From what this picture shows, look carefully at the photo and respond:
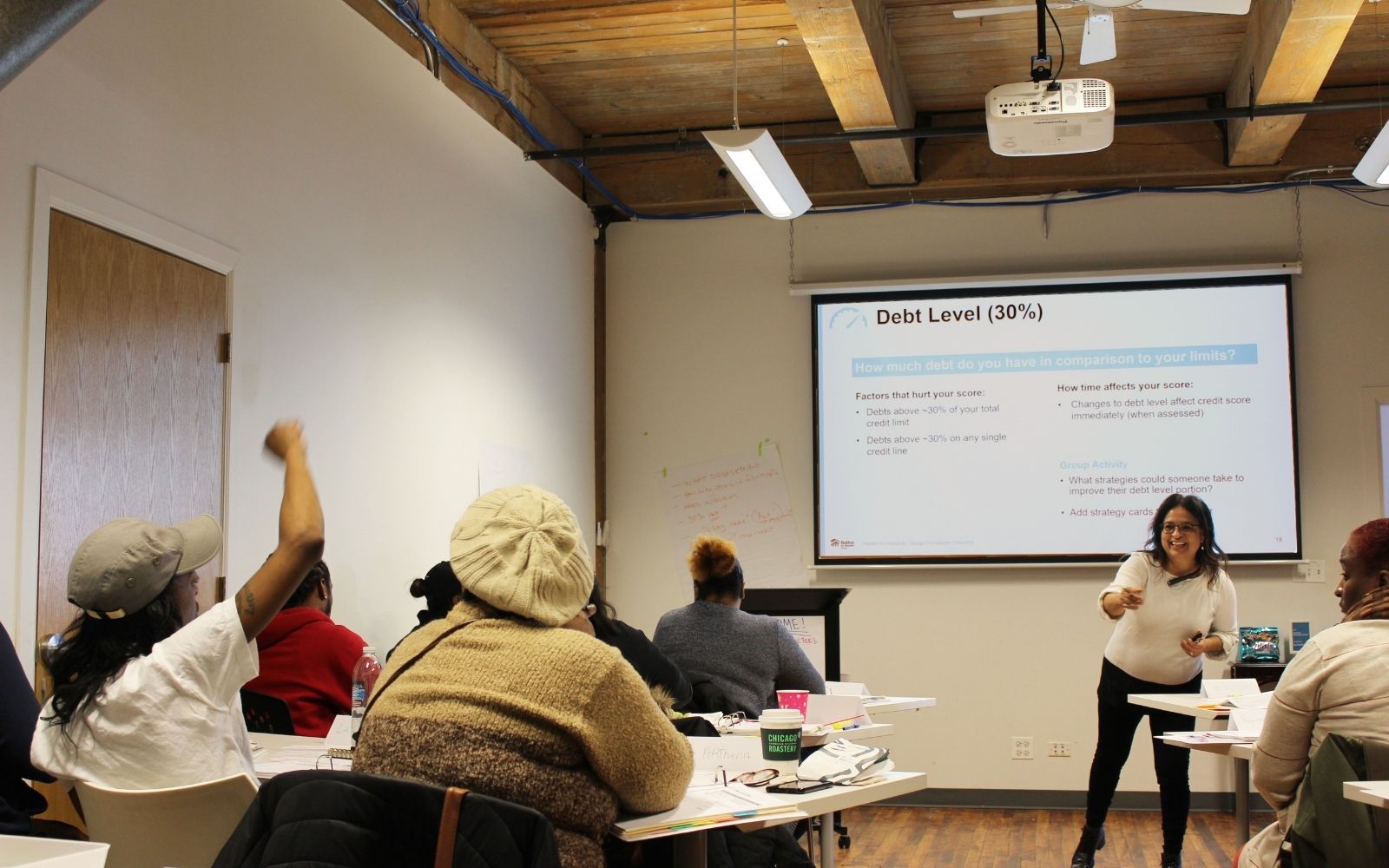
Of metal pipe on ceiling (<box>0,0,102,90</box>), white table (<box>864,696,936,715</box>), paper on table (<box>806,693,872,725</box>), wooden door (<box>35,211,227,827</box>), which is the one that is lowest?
white table (<box>864,696,936,715</box>)

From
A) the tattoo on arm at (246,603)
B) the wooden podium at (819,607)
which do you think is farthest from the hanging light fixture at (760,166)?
the tattoo on arm at (246,603)

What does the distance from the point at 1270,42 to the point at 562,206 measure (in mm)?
3240

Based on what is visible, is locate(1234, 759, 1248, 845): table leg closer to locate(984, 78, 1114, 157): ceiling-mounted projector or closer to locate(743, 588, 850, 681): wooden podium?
locate(743, 588, 850, 681): wooden podium

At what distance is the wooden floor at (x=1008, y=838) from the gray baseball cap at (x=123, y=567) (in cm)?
340

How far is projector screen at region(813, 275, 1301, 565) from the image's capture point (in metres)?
6.06

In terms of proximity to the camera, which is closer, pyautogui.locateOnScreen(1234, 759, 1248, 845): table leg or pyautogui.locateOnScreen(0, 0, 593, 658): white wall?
pyautogui.locateOnScreen(0, 0, 593, 658): white wall

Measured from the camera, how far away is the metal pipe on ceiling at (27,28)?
135 centimetres

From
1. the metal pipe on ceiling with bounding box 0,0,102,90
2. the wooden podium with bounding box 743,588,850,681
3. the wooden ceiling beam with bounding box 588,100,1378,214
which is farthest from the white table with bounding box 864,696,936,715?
the wooden ceiling beam with bounding box 588,100,1378,214

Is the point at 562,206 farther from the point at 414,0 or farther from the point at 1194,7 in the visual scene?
the point at 1194,7

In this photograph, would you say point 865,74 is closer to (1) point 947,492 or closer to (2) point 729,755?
(1) point 947,492

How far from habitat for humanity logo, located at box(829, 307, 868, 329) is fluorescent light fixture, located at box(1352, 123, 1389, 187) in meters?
2.34

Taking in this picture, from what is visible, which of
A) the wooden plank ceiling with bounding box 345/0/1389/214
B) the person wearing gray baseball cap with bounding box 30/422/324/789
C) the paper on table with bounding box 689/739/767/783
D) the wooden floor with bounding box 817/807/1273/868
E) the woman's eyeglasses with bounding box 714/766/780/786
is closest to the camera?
the person wearing gray baseball cap with bounding box 30/422/324/789

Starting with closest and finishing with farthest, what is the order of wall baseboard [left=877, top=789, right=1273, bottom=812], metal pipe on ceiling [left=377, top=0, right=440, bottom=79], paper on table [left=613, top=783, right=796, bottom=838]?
paper on table [left=613, top=783, right=796, bottom=838] < metal pipe on ceiling [left=377, top=0, right=440, bottom=79] < wall baseboard [left=877, top=789, right=1273, bottom=812]

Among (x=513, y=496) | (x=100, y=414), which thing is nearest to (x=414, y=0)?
(x=100, y=414)
